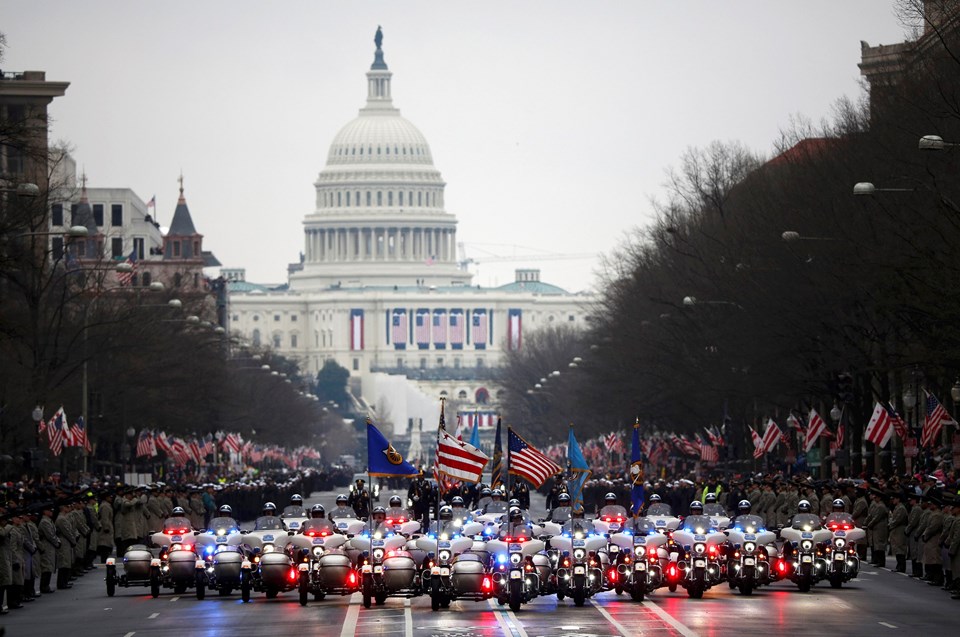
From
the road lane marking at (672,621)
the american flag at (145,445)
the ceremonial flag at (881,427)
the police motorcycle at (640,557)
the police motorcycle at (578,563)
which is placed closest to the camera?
the road lane marking at (672,621)

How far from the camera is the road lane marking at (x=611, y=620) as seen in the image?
31953 mm

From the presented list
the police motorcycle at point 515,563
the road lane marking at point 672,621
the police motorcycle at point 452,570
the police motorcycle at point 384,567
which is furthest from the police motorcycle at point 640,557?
the police motorcycle at point 384,567

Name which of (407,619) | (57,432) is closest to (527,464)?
(407,619)

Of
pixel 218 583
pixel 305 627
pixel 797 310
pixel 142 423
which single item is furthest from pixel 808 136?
pixel 305 627

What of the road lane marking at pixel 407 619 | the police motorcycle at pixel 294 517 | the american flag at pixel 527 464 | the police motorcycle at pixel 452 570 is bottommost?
the road lane marking at pixel 407 619

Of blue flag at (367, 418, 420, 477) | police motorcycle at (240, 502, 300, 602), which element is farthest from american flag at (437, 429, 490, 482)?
police motorcycle at (240, 502, 300, 602)

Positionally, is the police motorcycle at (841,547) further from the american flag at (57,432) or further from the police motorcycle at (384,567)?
the american flag at (57,432)

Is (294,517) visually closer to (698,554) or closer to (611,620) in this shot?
→ (698,554)

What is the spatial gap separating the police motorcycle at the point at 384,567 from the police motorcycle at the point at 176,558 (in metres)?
3.59

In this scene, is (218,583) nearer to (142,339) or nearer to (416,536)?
(416,536)

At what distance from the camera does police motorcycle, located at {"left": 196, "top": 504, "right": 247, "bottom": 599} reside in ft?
132

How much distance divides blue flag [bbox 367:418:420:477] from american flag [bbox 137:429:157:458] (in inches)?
1784

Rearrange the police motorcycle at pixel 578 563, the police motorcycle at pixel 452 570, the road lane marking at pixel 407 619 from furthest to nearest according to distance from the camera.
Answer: the police motorcycle at pixel 578 563 → the police motorcycle at pixel 452 570 → the road lane marking at pixel 407 619

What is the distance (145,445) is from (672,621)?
50.8 metres
